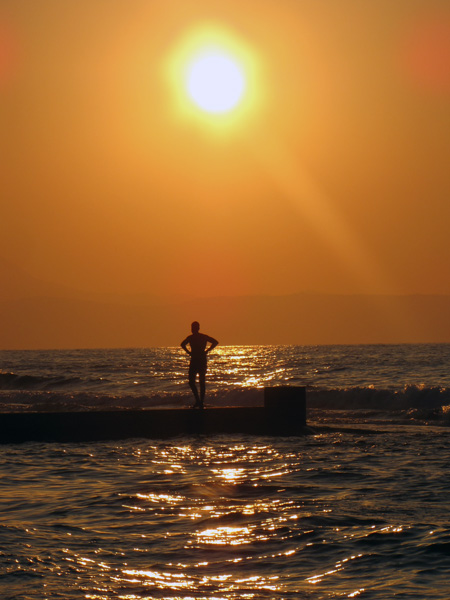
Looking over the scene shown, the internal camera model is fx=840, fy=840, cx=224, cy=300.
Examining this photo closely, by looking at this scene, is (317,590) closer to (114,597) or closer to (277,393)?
(114,597)

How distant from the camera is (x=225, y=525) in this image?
950 cm

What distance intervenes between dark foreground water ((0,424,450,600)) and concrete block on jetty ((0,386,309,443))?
8.40ft

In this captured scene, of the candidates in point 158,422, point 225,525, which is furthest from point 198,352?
point 225,525

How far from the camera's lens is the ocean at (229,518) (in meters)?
7.37

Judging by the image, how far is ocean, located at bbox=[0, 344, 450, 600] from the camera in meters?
7.37

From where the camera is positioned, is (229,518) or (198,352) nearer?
(229,518)

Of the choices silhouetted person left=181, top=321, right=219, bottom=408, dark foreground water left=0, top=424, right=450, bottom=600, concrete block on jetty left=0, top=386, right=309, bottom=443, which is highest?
silhouetted person left=181, top=321, right=219, bottom=408

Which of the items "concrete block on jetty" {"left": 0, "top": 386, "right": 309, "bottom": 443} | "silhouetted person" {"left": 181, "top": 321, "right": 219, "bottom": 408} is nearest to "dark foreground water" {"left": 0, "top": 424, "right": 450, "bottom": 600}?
"concrete block on jetty" {"left": 0, "top": 386, "right": 309, "bottom": 443}

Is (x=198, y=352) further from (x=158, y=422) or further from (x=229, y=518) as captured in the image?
(x=229, y=518)

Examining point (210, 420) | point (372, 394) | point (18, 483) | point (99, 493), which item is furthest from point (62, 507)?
point (372, 394)

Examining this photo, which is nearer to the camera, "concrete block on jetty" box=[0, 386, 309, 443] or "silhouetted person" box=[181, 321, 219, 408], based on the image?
"concrete block on jetty" box=[0, 386, 309, 443]

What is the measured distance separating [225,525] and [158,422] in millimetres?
8917

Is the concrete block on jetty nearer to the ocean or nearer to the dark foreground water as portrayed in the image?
the ocean

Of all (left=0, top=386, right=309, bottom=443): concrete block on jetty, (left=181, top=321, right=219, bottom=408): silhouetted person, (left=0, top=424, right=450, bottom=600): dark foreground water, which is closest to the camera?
(left=0, top=424, right=450, bottom=600): dark foreground water
